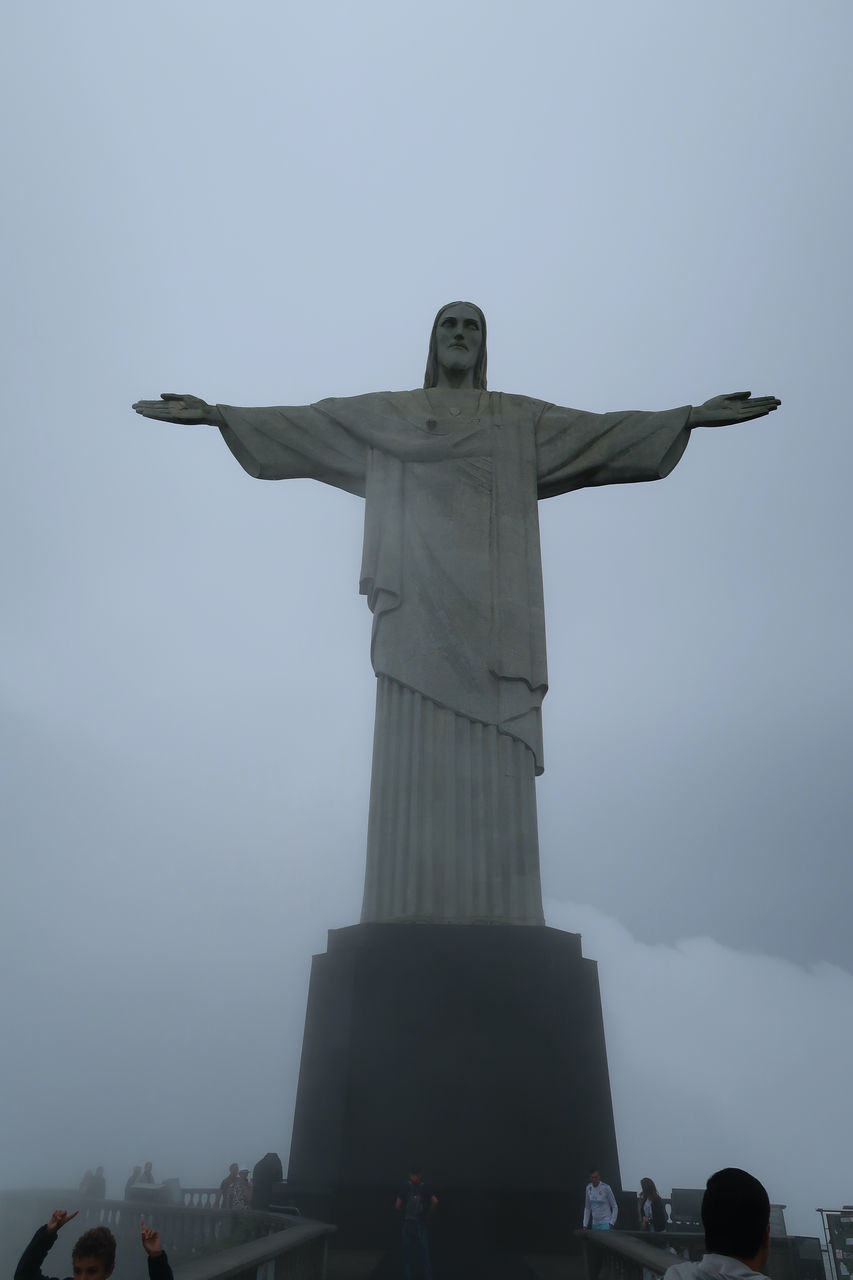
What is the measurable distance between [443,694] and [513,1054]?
2.27 m

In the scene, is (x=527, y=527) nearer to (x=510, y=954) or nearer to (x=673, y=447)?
(x=673, y=447)

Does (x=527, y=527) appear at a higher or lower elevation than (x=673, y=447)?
lower

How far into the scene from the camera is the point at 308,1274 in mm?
4660

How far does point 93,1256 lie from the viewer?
9.55ft

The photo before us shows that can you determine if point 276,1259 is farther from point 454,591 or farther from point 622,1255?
point 454,591

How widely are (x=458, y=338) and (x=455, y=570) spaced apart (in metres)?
2.29

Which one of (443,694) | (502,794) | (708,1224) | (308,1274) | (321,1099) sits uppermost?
(443,694)

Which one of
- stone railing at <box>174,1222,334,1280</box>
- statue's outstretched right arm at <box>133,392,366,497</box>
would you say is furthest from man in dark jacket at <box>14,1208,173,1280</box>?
statue's outstretched right arm at <box>133,392,366,497</box>

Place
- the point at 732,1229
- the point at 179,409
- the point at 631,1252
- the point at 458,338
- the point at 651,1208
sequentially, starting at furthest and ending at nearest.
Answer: the point at 651,1208
the point at 458,338
the point at 179,409
the point at 631,1252
the point at 732,1229

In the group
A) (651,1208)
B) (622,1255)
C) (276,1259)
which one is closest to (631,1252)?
(622,1255)

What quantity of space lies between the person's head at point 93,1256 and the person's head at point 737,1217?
69.9 inches

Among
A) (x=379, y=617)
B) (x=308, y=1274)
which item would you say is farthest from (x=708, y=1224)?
(x=379, y=617)

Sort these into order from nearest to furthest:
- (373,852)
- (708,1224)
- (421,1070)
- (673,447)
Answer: (708,1224)
(421,1070)
(373,852)
(673,447)

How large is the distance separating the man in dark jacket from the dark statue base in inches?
88.6
